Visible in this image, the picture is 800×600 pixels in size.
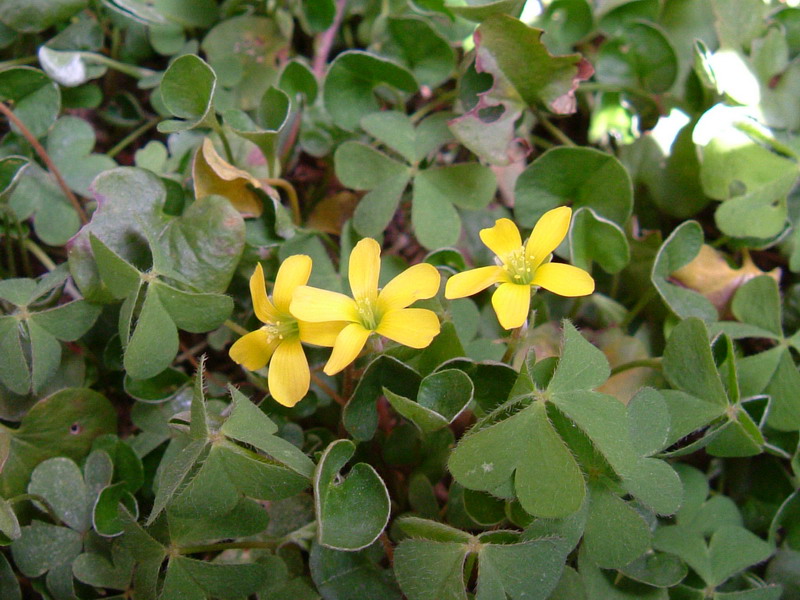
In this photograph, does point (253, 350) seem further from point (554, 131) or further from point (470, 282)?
point (554, 131)

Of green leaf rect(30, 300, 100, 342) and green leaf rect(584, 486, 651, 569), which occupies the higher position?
green leaf rect(584, 486, 651, 569)

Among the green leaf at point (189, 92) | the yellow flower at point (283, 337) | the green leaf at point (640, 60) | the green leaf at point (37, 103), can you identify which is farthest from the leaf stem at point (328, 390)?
the green leaf at point (640, 60)

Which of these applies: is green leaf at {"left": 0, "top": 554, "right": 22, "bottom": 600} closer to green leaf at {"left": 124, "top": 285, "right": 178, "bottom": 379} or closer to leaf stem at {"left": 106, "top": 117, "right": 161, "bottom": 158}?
green leaf at {"left": 124, "top": 285, "right": 178, "bottom": 379}

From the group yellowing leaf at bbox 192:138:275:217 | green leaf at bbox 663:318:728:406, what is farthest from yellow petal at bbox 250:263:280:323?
green leaf at bbox 663:318:728:406

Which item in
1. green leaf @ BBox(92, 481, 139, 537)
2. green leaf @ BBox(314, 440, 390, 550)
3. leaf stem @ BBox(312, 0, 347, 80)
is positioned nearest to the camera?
green leaf @ BBox(314, 440, 390, 550)

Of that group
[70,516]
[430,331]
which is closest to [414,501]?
[430,331]

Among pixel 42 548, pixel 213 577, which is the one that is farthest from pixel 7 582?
pixel 213 577
